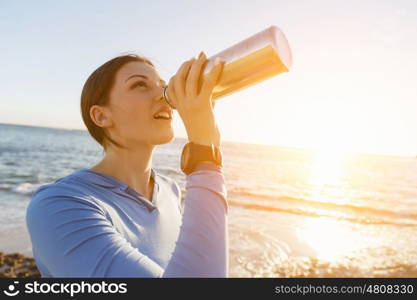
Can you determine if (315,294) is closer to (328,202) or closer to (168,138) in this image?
(168,138)

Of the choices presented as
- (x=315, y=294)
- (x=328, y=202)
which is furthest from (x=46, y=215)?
(x=328, y=202)

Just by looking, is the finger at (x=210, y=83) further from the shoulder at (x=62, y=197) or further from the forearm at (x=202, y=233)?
the shoulder at (x=62, y=197)

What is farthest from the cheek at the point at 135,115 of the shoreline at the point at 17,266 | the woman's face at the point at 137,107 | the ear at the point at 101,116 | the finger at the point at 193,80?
the shoreline at the point at 17,266

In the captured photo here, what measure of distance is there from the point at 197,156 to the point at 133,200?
0.64 m

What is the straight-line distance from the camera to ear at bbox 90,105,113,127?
74.6 inches

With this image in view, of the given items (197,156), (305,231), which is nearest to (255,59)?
(197,156)

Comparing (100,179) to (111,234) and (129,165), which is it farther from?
(111,234)

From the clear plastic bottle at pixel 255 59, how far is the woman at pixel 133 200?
0.13m

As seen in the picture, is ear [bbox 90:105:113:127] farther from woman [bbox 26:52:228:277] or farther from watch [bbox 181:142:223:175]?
watch [bbox 181:142:223:175]

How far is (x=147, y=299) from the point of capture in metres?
1.19

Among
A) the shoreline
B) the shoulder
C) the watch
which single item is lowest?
the shoreline

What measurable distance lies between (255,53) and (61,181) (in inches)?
39.4

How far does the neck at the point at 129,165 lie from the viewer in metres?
1.86

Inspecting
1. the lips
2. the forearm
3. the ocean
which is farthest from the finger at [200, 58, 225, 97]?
the ocean
